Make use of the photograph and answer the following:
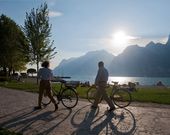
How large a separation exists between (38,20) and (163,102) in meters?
21.6

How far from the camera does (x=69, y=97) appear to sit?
51.4 feet

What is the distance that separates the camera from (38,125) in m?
11.1

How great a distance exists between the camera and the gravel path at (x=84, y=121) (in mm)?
10266

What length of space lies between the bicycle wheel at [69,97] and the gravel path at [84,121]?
26 cm

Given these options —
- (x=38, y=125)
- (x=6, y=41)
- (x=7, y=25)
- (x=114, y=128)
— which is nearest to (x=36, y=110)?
(x=38, y=125)

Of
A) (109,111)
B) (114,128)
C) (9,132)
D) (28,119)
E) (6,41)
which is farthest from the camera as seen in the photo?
(6,41)

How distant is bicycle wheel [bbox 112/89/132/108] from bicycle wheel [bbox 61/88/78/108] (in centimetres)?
168

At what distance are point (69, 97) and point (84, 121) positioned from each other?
376 cm

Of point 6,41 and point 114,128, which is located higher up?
point 6,41

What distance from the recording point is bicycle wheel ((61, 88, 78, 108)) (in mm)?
15602

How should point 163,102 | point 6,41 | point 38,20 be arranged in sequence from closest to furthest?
point 163,102 → point 38,20 → point 6,41

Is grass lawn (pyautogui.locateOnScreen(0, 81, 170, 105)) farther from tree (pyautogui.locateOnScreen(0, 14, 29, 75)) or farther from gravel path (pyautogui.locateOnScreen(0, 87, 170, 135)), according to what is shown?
tree (pyautogui.locateOnScreen(0, 14, 29, 75))

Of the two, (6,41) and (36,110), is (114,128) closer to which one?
(36,110)

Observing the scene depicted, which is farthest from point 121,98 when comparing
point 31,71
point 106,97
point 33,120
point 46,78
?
point 31,71
